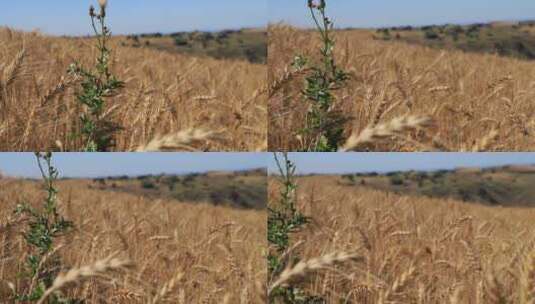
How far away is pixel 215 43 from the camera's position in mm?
5793

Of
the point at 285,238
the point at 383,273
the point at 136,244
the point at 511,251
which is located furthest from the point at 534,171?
the point at 136,244

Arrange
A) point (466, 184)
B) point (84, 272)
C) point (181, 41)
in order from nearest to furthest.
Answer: point (84, 272) → point (181, 41) → point (466, 184)

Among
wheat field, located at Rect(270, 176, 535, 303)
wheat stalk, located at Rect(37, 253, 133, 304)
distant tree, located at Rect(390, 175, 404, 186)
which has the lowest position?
wheat field, located at Rect(270, 176, 535, 303)

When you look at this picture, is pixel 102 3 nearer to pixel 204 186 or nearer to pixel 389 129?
pixel 204 186

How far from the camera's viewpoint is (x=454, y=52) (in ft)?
20.7

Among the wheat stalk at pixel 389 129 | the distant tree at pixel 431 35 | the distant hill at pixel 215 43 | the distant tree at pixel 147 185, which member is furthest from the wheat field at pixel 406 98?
the distant tree at pixel 431 35

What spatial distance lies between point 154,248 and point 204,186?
2.03ft

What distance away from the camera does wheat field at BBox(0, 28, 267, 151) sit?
190 inches

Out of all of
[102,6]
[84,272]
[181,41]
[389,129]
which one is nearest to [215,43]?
[181,41]

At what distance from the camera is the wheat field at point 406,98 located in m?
4.91

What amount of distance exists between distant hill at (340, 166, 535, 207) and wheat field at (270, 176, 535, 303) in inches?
11.2

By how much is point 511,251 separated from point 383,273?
0.80m

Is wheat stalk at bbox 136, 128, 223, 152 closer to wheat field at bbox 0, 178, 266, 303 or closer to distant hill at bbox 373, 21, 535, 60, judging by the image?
wheat field at bbox 0, 178, 266, 303

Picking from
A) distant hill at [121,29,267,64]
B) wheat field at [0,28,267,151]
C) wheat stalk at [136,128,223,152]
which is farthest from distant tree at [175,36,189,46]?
wheat stalk at [136,128,223,152]
